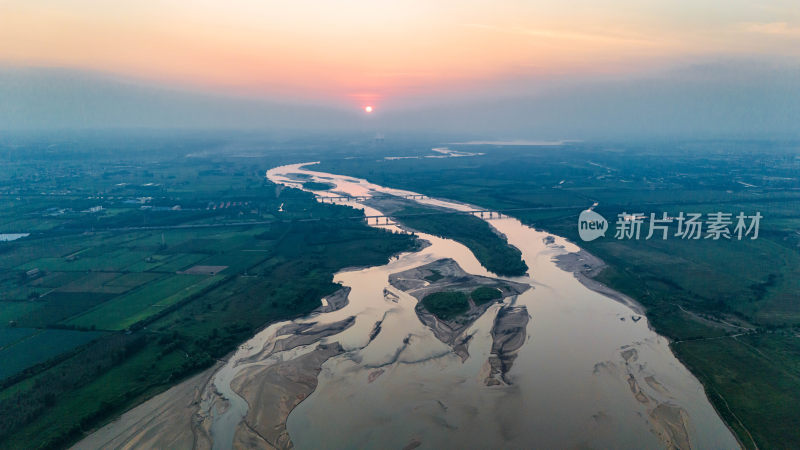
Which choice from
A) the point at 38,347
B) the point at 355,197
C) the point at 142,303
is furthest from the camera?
the point at 355,197

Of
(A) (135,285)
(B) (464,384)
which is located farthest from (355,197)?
(B) (464,384)

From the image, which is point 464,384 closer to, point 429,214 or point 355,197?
point 429,214

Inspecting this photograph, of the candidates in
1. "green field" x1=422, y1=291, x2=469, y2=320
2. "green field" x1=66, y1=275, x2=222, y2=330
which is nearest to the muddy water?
"green field" x1=422, y1=291, x2=469, y2=320

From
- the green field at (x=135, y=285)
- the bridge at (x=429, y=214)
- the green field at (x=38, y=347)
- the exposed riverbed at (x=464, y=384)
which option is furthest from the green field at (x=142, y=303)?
the bridge at (x=429, y=214)

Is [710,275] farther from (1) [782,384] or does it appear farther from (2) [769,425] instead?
(2) [769,425]

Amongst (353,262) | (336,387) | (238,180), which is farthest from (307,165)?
(336,387)

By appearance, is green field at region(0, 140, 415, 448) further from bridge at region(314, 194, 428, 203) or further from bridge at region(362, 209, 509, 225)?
bridge at region(362, 209, 509, 225)

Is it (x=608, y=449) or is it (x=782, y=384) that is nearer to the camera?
(x=608, y=449)

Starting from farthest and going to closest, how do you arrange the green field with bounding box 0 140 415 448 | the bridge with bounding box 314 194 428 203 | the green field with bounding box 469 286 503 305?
the bridge with bounding box 314 194 428 203
the green field with bounding box 469 286 503 305
the green field with bounding box 0 140 415 448
